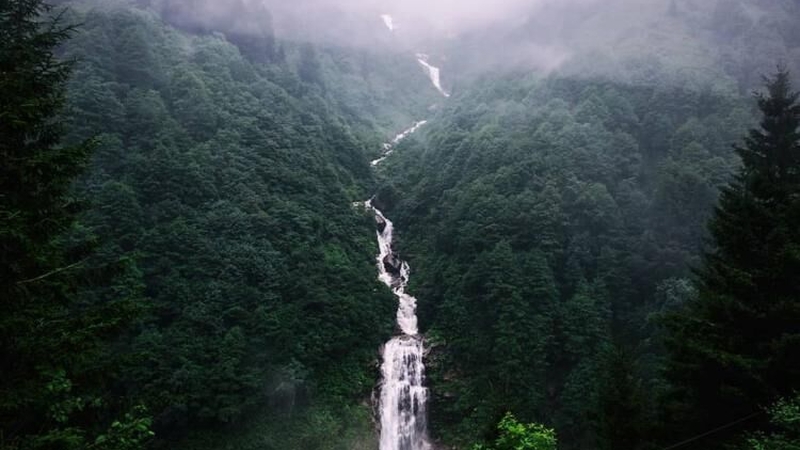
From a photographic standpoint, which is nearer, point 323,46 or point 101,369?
point 101,369

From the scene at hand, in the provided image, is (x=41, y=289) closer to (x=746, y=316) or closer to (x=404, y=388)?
(x=746, y=316)

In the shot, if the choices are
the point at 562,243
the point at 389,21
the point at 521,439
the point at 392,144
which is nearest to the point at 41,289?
the point at 521,439

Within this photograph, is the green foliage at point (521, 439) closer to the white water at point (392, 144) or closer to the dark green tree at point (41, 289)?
the dark green tree at point (41, 289)

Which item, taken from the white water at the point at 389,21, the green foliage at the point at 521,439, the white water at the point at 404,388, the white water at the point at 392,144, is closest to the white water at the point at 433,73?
the white water at the point at 389,21

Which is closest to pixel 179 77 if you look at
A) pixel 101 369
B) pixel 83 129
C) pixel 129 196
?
pixel 83 129

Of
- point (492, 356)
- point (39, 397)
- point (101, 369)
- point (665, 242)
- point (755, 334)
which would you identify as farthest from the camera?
point (665, 242)

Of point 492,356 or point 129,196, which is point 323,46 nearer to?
point 129,196

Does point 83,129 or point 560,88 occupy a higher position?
point 560,88
